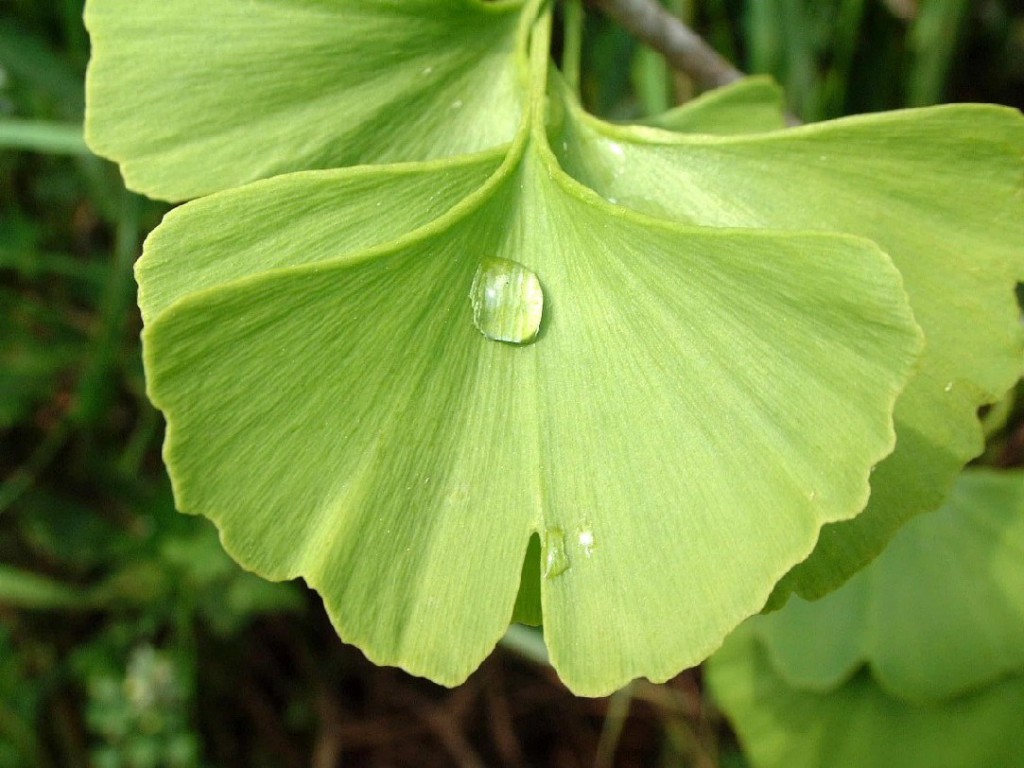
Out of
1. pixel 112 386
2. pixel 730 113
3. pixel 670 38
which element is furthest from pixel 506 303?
pixel 112 386

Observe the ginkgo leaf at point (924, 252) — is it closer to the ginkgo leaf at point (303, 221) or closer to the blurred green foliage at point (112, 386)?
the ginkgo leaf at point (303, 221)

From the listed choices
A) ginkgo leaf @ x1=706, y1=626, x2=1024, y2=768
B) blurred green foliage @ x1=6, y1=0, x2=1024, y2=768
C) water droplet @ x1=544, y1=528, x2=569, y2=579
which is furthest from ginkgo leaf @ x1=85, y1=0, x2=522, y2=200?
ginkgo leaf @ x1=706, y1=626, x2=1024, y2=768

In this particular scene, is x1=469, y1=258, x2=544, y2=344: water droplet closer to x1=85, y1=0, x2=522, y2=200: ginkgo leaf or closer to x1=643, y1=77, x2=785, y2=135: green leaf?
x1=85, y1=0, x2=522, y2=200: ginkgo leaf

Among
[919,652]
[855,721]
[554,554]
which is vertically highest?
[554,554]

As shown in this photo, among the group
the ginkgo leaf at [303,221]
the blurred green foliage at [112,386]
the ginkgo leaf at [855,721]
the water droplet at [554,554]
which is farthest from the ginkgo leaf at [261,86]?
the ginkgo leaf at [855,721]

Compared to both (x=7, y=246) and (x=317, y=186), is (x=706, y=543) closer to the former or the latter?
(x=317, y=186)

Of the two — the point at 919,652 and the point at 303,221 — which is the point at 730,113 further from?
the point at 919,652
